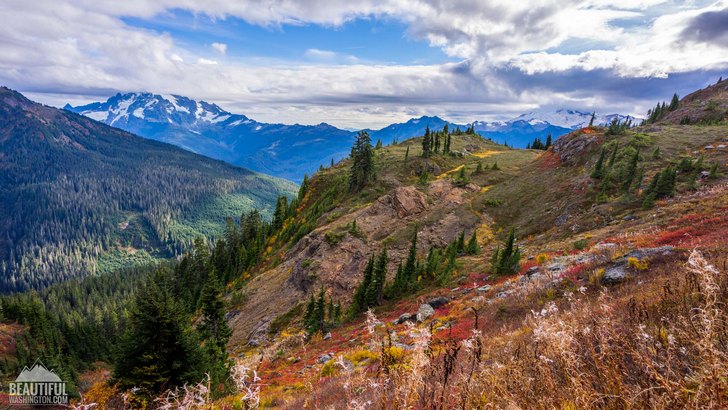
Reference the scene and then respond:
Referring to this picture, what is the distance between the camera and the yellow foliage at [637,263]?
46.7 feet

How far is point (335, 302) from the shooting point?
38.8 meters

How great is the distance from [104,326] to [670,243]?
131m

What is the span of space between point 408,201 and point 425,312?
31.5 metres

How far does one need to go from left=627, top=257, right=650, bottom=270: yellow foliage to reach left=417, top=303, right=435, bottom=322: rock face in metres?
12.9

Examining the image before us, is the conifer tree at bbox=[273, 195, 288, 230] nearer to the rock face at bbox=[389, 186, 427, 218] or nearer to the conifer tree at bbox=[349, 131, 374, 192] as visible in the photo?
the conifer tree at bbox=[349, 131, 374, 192]

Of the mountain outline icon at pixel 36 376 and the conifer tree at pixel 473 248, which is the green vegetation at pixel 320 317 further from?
the mountain outline icon at pixel 36 376

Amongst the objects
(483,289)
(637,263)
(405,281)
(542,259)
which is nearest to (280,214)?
(405,281)

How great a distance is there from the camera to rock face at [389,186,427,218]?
175 ft

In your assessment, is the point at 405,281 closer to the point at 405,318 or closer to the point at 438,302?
the point at 438,302

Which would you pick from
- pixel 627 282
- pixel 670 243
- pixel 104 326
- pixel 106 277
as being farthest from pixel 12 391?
pixel 106 277

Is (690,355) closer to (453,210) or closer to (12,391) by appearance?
(12,391)

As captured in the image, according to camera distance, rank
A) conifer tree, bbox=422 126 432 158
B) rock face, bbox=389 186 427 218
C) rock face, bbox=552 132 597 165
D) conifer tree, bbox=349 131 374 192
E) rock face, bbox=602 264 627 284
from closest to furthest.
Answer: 1. rock face, bbox=602 264 627 284
2. rock face, bbox=389 186 427 218
3. rock face, bbox=552 132 597 165
4. conifer tree, bbox=349 131 374 192
5. conifer tree, bbox=422 126 432 158

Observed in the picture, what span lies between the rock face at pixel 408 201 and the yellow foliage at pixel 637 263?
124 feet

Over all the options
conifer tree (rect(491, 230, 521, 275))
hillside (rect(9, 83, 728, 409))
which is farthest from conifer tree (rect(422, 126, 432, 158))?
conifer tree (rect(491, 230, 521, 275))
